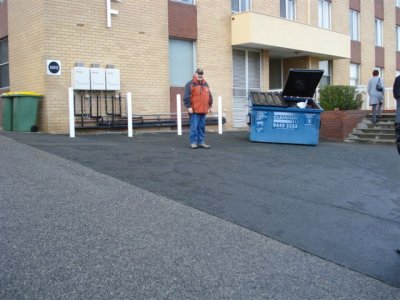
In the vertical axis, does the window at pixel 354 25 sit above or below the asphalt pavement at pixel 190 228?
above

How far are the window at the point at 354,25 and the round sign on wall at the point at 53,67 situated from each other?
17.0 metres

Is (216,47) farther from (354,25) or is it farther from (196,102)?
(354,25)

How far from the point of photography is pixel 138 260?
14.3ft

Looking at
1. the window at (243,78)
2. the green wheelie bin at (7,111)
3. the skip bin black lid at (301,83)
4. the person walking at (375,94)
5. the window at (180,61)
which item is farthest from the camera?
the window at (243,78)

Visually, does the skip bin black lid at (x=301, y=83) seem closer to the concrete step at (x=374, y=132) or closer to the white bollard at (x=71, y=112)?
the concrete step at (x=374, y=132)

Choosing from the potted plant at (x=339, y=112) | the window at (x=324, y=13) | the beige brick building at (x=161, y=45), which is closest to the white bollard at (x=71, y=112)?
the beige brick building at (x=161, y=45)

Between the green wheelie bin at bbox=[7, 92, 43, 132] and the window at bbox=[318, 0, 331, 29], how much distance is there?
46.7 feet

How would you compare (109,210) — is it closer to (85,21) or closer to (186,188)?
(186,188)

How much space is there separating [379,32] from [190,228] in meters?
26.0

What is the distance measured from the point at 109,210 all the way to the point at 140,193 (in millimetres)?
948

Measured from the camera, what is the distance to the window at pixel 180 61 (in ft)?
53.6

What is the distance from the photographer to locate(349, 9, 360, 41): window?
1012 inches

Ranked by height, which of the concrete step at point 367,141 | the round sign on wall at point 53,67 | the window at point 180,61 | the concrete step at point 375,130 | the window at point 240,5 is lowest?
the concrete step at point 367,141

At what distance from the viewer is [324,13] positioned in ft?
76.3
